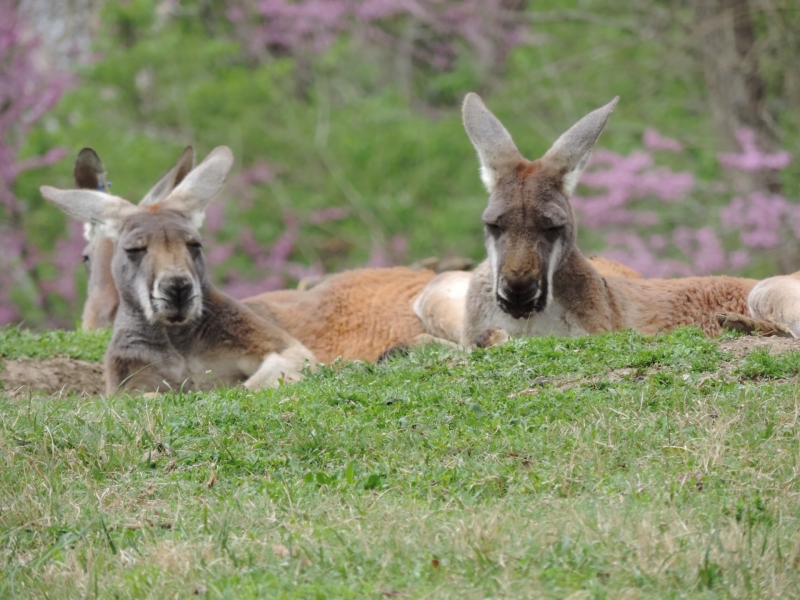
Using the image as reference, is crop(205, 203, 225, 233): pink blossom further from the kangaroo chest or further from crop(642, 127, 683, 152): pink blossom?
the kangaroo chest

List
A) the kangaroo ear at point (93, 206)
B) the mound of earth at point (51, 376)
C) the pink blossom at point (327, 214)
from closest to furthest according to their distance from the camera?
the mound of earth at point (51, 376) → the kangaroo ear at point (93, 206) → the pink blossom at point (327, 214)

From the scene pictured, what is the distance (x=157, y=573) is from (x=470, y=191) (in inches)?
495

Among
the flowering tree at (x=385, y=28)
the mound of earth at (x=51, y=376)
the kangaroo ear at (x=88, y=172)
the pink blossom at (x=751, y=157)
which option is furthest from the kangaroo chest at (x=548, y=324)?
the flowering tree at (x=385, y=28)

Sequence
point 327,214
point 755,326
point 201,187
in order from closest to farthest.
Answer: point 755,326
point 201,187
point 327,214

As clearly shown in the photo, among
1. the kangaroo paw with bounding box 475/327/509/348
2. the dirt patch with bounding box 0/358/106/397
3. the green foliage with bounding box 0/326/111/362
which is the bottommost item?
the dirt patch with bounding box 0/358/106/397

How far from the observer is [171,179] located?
9.47 meters

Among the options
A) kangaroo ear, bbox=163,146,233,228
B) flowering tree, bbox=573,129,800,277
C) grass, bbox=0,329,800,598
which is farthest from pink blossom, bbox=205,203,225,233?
grass, bbox=0,329,800,598

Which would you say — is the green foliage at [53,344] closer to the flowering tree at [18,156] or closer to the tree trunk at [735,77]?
the flowering tree at [18,156]

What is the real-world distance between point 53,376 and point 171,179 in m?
2.27

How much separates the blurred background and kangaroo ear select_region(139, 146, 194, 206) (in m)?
5.47

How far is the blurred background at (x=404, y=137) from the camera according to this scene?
44.0 feet

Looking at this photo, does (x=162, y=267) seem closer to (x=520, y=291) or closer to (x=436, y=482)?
(x=520, y=291)

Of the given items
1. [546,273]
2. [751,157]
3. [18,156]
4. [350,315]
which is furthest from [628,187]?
[18,156]

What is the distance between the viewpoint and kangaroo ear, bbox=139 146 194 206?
9.37 metres
